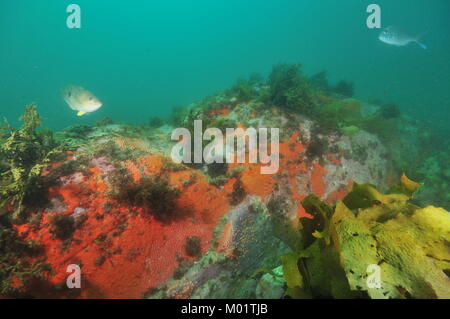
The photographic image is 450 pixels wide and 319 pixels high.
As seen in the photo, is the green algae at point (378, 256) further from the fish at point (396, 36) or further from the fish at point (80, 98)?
the fish at point (396, 36)

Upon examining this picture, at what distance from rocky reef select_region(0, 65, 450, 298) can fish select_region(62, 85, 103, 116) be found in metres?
0.91

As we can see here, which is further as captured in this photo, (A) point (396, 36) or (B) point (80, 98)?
(A) point (396, 36)

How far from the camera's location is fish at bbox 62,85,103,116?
4.76 m

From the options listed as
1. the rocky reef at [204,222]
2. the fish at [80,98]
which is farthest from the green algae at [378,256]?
the fish at [80,98]

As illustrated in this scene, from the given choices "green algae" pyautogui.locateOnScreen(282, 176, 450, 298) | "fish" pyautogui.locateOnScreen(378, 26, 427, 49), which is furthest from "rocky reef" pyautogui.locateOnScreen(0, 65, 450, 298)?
"fish" pyautogui.locateOnScreen(378, 26, 427, 49)

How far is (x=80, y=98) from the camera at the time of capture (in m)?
4.81

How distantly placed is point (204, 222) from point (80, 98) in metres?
4.05

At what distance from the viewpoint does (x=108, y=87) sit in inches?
3150

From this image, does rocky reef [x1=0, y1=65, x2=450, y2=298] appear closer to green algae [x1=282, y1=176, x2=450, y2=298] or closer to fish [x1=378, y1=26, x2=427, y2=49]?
green algae [x1=282, y1=176, x2=450, y2=298]

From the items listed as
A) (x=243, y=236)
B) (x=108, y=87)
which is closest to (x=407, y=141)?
(x=243, y=236)

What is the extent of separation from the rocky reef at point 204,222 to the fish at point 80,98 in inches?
35.8

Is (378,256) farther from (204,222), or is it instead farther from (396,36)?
(396,36)

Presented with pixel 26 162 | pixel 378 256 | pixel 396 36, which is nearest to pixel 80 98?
pixel 26 162

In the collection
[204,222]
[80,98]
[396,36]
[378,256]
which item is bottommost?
[204,222]
